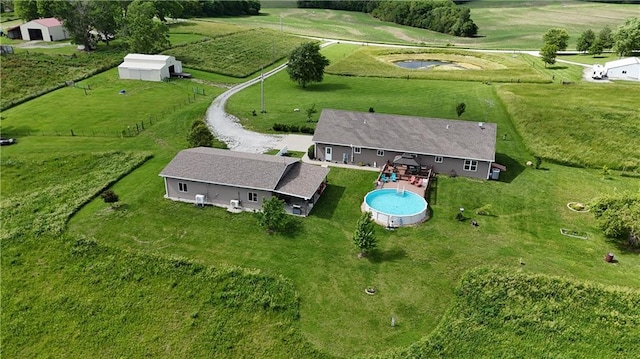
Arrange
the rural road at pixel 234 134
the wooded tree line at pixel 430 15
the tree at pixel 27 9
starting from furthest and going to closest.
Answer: the wooded tree line at pixel 430 15
the tree at pixel 27 9
the rural road at pixel 234 134

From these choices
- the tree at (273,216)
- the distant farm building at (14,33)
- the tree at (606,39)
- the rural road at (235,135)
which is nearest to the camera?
the tree at (273,216)

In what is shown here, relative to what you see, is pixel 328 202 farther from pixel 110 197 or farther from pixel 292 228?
pixel 110 197

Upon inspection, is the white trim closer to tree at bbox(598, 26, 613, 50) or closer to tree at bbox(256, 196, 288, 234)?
→ tree at bbox(256, 196, 288, 234)

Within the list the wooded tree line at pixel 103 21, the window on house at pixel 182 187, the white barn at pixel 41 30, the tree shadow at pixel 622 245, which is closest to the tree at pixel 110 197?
the window on house at pixel 182 187

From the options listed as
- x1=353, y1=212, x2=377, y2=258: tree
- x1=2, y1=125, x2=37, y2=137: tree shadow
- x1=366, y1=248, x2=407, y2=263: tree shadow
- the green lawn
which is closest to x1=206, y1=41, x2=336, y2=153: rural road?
the green lawn

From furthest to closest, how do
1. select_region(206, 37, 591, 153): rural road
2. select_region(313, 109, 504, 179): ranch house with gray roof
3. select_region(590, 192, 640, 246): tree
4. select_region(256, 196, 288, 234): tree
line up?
select_region(206, 37, 591, 153): rural road
select_region(313, 109, 504, 179): ranch house with gray roof
select_region(256, 196, 288, 234): tree
select_region(590, 192, 640, 246): tree

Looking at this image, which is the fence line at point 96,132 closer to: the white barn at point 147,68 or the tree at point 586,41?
the white barn at point 147,68


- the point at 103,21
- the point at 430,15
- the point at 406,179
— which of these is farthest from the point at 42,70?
the point at 430,15

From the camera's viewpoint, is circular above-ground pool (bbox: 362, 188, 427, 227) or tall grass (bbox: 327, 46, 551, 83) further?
tall grass (bbox: 327, 46, 551, 83)
